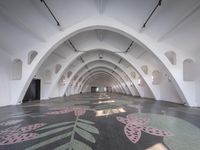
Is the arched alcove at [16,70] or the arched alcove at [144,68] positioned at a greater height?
the arched alcove at [144,68]

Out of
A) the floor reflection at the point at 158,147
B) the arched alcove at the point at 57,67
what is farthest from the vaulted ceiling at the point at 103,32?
the floor reflection at the point at 158,147

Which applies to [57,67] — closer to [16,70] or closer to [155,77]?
[16,70]

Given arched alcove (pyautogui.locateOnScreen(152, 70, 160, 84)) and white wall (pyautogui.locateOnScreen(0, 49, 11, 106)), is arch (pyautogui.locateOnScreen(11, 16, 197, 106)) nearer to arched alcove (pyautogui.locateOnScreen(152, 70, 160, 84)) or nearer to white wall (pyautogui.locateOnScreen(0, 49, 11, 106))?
white wall (pyautogui.locateOnScreen(0, 49, 11, 106))

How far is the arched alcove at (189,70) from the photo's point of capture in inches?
316

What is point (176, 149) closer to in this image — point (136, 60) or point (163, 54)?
point (163, 54)

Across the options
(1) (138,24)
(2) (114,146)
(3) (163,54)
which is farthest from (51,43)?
(2) (114,146)

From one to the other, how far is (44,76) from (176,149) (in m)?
13.2

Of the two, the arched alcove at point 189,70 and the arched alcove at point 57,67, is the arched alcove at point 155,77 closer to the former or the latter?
the arched alcove at point 189,70

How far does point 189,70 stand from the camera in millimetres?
8453

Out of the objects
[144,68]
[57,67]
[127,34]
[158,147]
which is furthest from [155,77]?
[158,147]

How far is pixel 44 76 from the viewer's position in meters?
13.3

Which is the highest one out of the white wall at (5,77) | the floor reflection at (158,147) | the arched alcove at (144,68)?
the arched alcove at (144,68)

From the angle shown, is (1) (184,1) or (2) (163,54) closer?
(1) (184,1)

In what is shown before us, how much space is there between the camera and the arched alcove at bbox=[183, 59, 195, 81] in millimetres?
8023
